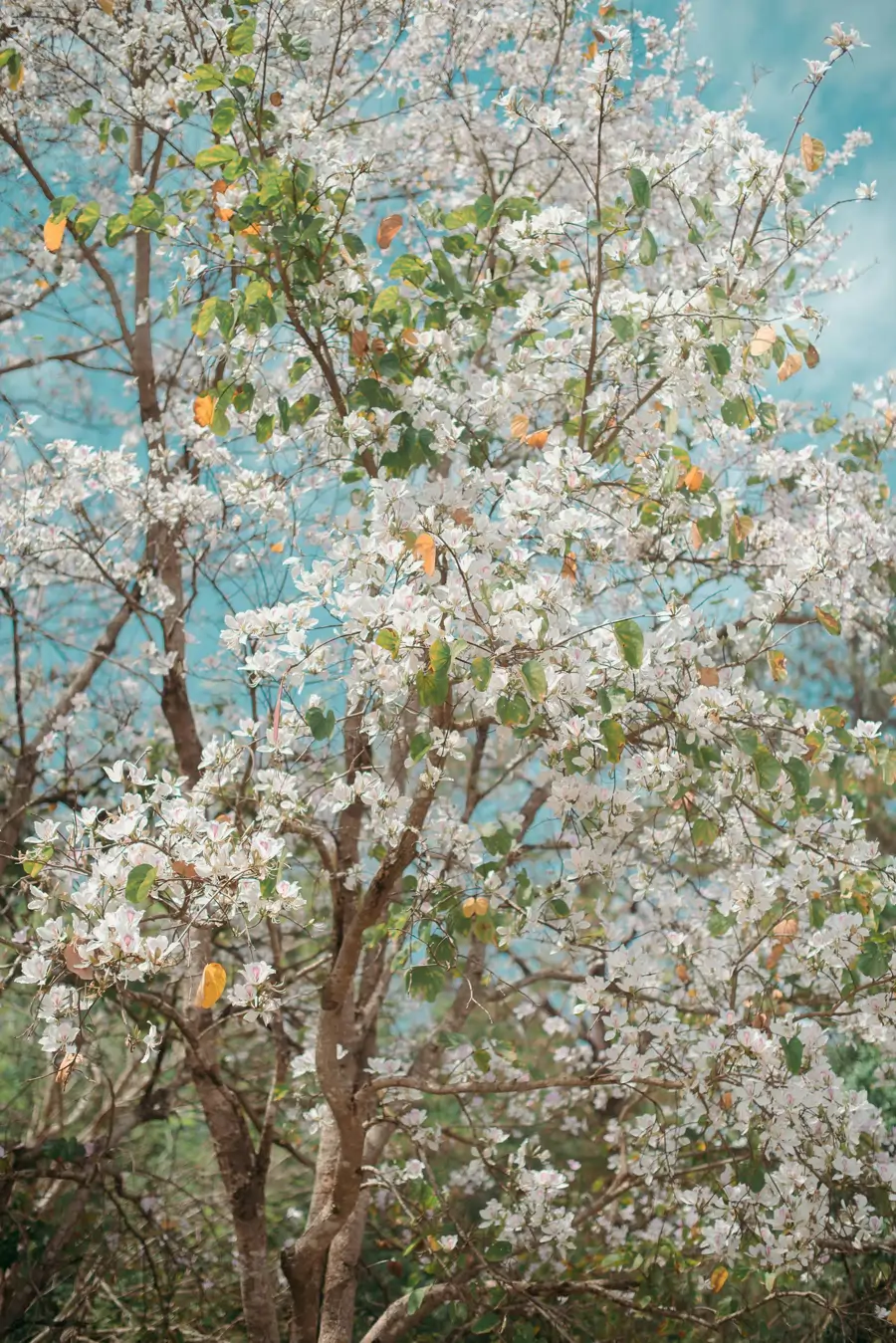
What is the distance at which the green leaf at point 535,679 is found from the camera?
2.04 meters

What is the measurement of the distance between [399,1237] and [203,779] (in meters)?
3.15

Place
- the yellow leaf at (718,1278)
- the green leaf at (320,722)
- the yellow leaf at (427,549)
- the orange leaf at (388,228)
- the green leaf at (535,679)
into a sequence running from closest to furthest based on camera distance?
the green leaf at (535,679) < the yellow leaf at (427,549) < the green leaf at (320,722) < the orange leaf at (388,228) < the yellow leaf at (718,1278)

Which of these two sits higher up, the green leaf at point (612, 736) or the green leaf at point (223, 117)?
the green leaf at point (223, 117)

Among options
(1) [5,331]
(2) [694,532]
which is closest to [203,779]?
(2) [694,532]

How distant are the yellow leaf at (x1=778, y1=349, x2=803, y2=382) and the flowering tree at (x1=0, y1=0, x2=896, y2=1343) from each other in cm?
3

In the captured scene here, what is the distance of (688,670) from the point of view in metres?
2.49

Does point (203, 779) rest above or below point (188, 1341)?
above

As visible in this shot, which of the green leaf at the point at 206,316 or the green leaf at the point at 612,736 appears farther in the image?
the green leaf at the point at 206,316

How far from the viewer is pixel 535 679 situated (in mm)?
2043

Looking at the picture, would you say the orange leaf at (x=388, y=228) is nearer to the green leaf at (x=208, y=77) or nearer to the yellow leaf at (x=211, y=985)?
the green leaf at (x=208, y=77)

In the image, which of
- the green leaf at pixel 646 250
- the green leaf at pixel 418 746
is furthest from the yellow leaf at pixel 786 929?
the green leaf at pixel 646 250

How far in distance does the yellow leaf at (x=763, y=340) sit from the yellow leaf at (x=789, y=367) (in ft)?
0.56

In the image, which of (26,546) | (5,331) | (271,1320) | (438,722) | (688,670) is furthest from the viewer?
(5,331)

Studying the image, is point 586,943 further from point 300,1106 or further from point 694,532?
point 300,1106
